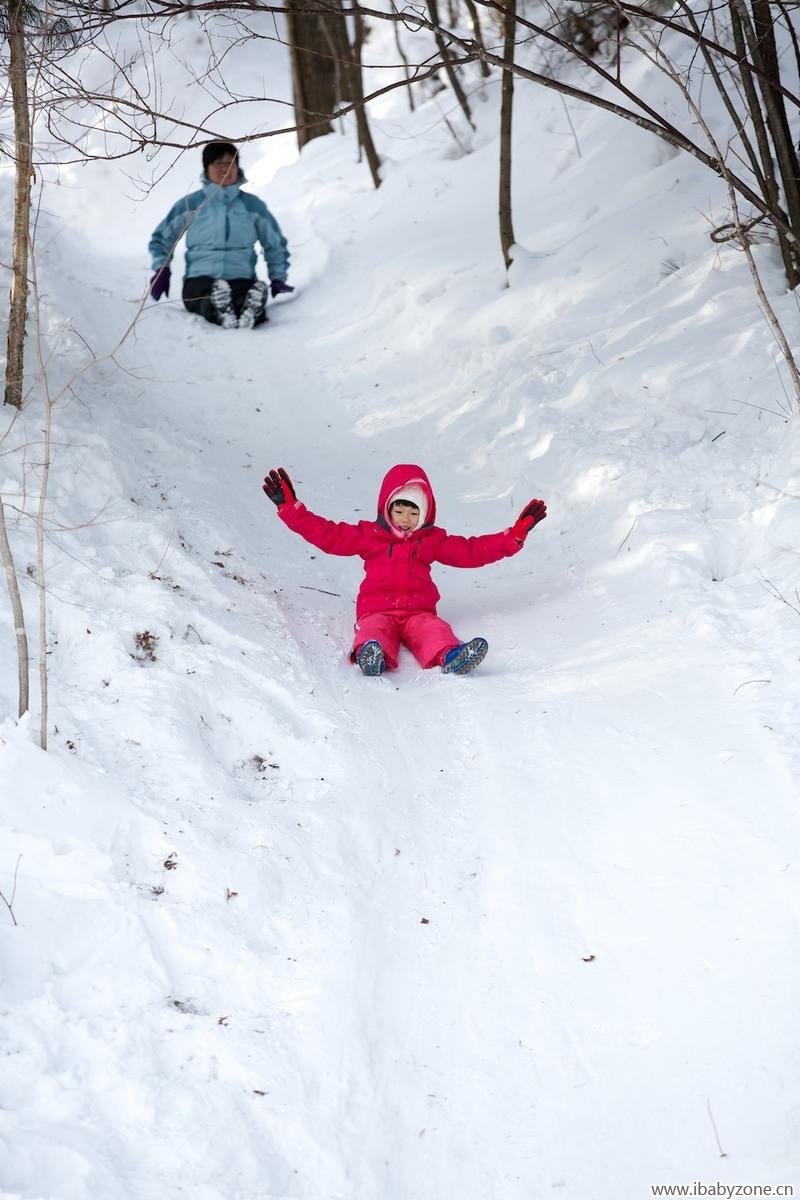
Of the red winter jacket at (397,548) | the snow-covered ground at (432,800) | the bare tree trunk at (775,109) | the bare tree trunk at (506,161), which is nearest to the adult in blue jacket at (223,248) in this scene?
the snow-covered ground at (432,800)

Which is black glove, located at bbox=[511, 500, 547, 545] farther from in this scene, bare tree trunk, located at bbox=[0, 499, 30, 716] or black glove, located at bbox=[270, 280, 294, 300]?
black glove, located at bbox=[270, 280, 294, 300]

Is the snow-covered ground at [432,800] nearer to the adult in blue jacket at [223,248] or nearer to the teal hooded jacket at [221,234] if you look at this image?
the adult in blue jacket at [223,248]

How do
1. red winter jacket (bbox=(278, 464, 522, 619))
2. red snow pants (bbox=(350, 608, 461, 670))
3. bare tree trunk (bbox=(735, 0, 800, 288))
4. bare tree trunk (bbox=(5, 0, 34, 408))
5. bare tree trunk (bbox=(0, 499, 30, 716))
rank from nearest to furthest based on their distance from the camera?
1. bare tree trunk (bbox=(0, 499, 30, 716))
2. bare tree trunk (bbox=(5, 0, 34, 408))
3. red snow pants (bbox=(350, 608, 461, 670))
4. red winter jacket (bbox=(278, 464, 522, 619))
5. bare tree trunk (bbox=(735, 0, 800, 288))

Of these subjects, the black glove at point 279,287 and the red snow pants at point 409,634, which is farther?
the black glove at point 279,287

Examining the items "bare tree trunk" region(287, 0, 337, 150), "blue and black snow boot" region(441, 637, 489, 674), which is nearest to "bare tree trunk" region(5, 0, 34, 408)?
"blue and black snow boot" region(441, 637, 489, 674)

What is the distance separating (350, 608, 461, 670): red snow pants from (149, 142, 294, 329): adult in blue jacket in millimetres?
4926

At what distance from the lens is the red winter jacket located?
4719 mm

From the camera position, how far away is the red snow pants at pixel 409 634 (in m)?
4.40

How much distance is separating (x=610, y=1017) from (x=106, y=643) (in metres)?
2.23

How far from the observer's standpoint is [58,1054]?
234 centimetres

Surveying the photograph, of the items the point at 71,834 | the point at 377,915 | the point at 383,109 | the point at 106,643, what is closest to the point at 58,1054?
the point at 71,834

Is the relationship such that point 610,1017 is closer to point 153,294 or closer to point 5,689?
point 5,689

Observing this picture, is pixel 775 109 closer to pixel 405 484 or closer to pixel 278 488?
pixel 405 484

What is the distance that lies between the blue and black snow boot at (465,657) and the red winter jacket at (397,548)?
487 millimetres
